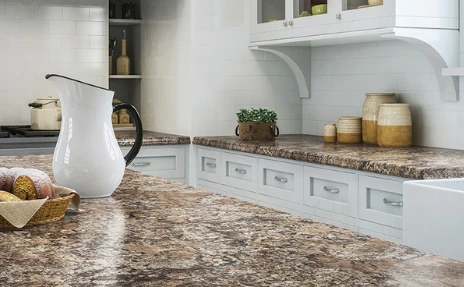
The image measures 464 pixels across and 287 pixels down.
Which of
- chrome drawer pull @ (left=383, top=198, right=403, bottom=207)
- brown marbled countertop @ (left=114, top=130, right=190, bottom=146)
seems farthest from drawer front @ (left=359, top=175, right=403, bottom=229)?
brown marbled countertop @ (left=114, top=130, right=190, bottom=146)

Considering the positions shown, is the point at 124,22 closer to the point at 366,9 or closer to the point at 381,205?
the point at 366,9

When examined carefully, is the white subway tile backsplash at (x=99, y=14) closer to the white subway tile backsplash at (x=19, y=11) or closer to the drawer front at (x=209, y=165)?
the white subway tile backsplash at (x=19, y=11)

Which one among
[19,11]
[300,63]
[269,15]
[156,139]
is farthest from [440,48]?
[19,11]

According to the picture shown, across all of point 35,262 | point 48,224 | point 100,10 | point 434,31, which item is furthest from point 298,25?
point 35,262

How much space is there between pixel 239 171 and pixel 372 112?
81cm

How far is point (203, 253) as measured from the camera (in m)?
1.27

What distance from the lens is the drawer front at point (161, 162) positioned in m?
4.34

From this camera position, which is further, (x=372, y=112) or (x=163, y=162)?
(x=163, y=162)

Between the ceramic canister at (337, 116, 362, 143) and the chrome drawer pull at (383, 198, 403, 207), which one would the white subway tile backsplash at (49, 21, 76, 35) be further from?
the chrome drawer pull at (383, 198, 403, 207)

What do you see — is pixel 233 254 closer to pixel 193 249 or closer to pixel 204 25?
pixel 193 249

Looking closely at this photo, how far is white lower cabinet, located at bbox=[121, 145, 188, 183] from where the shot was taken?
434 centimetres

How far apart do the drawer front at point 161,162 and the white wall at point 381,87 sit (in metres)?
0.88

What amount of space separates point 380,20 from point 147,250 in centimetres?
233

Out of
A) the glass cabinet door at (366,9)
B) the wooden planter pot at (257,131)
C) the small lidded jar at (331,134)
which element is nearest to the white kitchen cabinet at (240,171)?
the wooden planter pot at (257,131)
